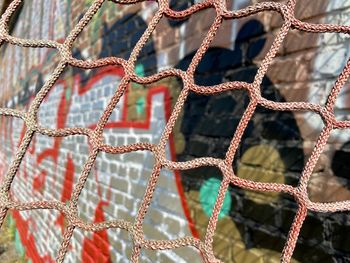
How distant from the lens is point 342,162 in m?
1.26

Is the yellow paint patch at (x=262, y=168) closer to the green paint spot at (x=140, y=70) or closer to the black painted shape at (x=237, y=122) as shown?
the black painted shape at (x=237, y=122)

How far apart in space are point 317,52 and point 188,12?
0.49m

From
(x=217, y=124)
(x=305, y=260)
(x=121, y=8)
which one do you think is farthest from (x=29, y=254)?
(x=305, y=260)

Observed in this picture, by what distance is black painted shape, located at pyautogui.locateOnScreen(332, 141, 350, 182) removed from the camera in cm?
124

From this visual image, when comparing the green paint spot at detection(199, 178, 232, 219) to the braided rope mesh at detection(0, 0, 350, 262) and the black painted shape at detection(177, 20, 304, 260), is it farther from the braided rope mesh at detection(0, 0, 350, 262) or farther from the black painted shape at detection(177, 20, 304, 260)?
the braided rope mesh at detection(0, 0, 350, 262)

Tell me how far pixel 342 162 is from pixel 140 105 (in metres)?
1.46

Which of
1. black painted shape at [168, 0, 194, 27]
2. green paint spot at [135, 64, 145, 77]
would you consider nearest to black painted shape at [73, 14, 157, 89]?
green paint spot at [135, 64, 145, 77]

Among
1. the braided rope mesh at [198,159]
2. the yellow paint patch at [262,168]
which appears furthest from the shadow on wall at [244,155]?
the braided rope mesh at [198,159]

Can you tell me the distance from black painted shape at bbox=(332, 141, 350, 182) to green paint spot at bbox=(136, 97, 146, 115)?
1376mm

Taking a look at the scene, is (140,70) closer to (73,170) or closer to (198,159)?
(73,170)

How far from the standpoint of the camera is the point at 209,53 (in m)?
1.87

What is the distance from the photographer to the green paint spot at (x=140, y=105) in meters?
2.47

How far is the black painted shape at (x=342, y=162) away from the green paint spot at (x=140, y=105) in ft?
4.52

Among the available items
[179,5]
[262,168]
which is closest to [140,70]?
[179,5]
